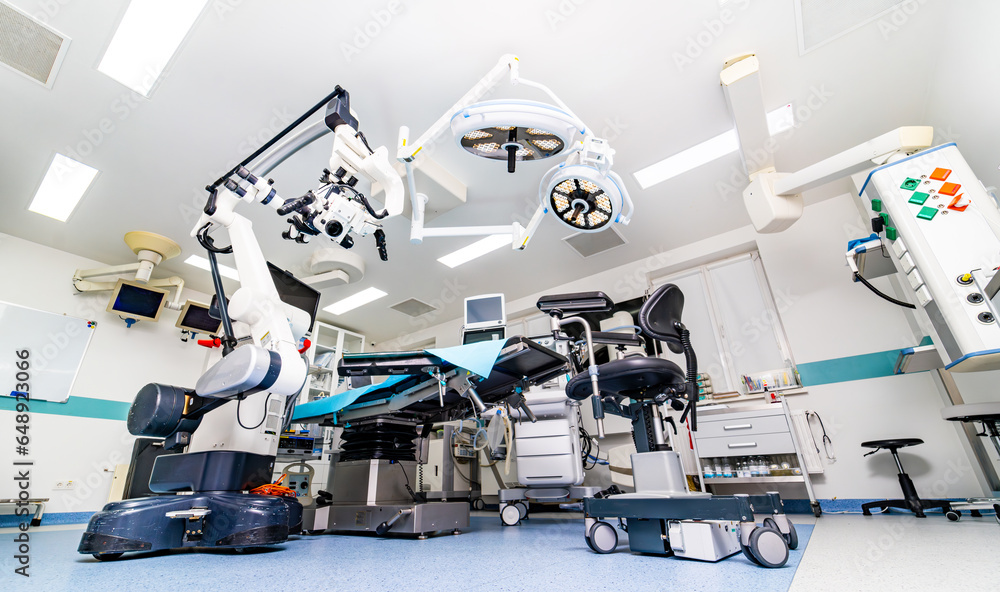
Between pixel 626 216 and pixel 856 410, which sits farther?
pixel 856 410

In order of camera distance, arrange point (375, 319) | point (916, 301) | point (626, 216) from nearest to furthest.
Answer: point (626, 216) → point (916, 301) → point (375, 319)

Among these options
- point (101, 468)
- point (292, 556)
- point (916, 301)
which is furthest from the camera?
point (101, 468)

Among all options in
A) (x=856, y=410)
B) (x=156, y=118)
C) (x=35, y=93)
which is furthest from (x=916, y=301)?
(x=35, y=93)

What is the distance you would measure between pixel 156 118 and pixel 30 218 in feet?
8.09

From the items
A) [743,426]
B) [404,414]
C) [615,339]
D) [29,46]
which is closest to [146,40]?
[29,46]

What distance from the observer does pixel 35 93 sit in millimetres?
2996

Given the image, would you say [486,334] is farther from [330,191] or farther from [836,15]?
[836,15]

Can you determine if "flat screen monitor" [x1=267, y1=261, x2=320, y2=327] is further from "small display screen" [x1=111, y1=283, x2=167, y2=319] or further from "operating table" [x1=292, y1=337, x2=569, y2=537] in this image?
"small display screen" [x1=111, y1=283, x2=167, y2=319]

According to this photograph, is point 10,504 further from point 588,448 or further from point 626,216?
point 626,216

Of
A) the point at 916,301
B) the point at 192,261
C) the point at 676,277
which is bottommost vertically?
the point at 916,301

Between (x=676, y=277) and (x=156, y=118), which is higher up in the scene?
(x=156, y=118)

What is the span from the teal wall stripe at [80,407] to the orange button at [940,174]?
7766mm

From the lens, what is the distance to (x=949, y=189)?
7.98 feet

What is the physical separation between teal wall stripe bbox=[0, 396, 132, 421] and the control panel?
749cm
